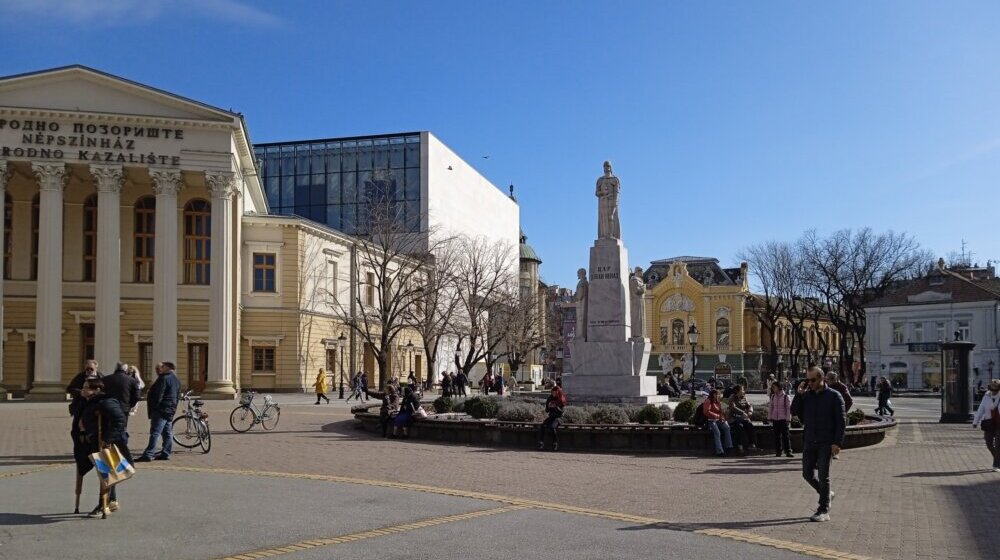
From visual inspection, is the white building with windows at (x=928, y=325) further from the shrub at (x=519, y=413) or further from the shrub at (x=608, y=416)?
the shrub at (x=608, y=416)

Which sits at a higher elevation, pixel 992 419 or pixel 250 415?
pixel 992 419

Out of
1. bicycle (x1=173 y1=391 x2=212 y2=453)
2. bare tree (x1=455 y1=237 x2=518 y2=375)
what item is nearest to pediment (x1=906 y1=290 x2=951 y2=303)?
bare tree (x1=455 y1=237 x2=518 y2=375)

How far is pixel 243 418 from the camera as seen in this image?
2427 centimetres

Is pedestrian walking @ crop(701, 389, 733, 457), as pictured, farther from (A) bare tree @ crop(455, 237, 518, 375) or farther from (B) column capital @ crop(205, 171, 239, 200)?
(A) bare tree @ crop(455, 237, 518, 375)

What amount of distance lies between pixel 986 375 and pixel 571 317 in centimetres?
6601

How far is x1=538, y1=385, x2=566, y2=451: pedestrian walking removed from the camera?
1881 cm

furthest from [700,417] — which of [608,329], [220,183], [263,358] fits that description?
[263,358]

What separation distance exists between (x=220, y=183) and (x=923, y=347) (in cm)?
5379

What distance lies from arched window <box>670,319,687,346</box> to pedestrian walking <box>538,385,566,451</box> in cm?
7874

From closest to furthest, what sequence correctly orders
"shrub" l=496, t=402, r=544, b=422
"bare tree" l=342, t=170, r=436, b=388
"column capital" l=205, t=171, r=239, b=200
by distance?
"shrub" l=496, t=402, r=544, b=422 → "column capital" l=205, t=171, r=239, b=200 → "bare tree" l=342, t=170, r=436, b=388

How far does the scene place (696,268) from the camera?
99.7 meters

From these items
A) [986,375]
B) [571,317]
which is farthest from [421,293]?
[571,317]

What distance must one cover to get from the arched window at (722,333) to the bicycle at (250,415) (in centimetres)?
7511

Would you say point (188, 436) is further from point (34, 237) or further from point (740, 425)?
point (34, 237)
